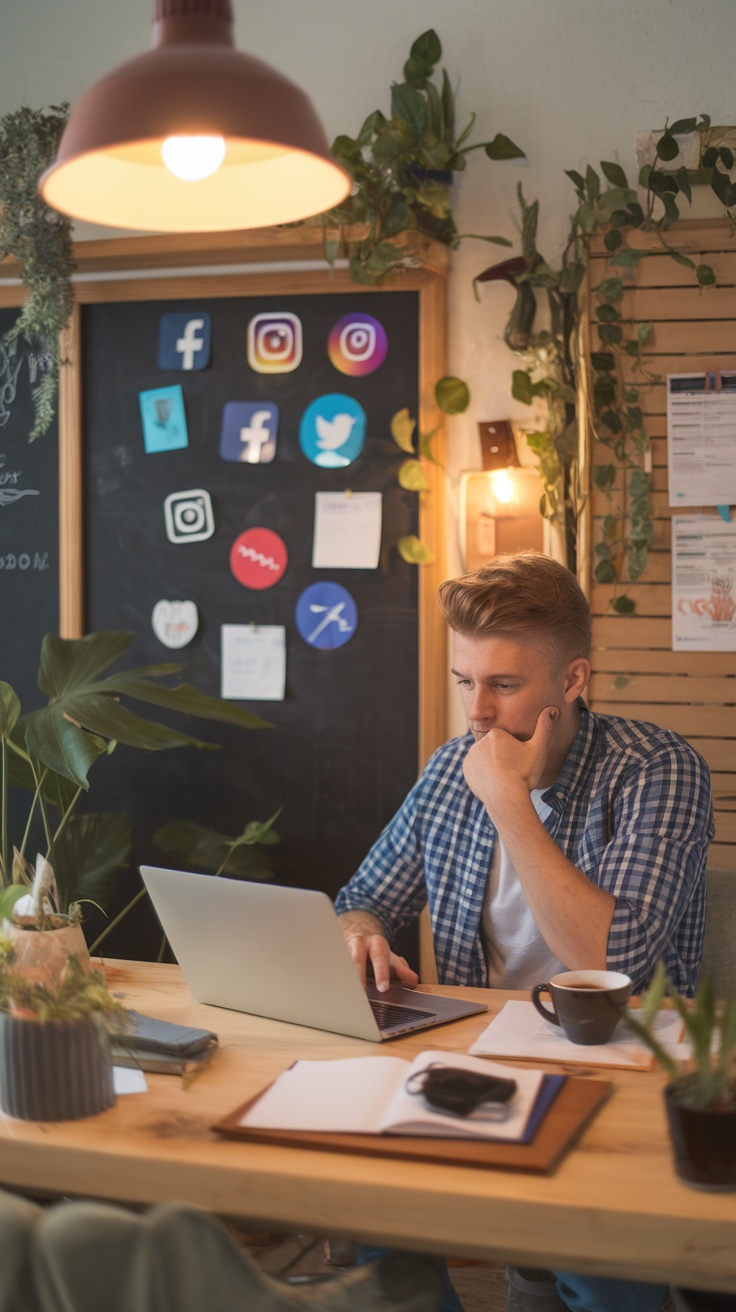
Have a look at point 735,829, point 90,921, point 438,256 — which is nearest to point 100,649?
point 90,921

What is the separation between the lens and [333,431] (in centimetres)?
317

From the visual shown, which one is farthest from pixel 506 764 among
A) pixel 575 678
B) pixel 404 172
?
pixel 404 172

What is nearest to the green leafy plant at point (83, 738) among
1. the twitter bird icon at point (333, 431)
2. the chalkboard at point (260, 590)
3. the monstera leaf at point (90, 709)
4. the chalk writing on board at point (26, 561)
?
the monstera leaf at point (90, 709)

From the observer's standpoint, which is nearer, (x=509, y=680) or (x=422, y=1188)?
(x=422, y=1188)

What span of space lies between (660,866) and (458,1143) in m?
0.75

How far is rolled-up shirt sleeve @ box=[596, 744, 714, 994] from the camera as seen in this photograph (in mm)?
1734

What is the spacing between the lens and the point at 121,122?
130cm

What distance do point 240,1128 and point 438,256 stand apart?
2364mm

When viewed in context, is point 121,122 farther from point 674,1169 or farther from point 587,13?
point 587,13

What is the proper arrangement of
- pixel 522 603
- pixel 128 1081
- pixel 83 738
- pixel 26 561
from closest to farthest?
pixel 128 1081 → pixel 522 603 → pixel 83 738 → pixel 26 561

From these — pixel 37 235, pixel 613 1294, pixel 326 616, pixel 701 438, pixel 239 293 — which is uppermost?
pixel 37 235

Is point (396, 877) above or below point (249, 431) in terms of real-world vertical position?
below

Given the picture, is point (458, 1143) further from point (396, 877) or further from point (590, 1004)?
point (396, 877)

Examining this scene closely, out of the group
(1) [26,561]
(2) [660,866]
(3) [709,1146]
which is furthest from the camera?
(1) [26,561]
